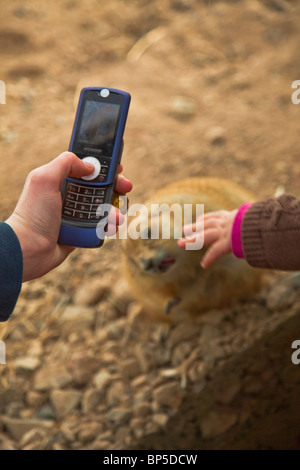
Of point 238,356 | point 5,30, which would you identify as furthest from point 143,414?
point 5,30

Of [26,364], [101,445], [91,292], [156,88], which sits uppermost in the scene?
[156,88]

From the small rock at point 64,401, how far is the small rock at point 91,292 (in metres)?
0.37

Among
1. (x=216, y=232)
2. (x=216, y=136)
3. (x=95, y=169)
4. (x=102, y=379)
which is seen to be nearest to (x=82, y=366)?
(x=102, y=379)

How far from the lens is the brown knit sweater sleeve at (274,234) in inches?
47.4

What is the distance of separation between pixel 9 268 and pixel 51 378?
0.72 meters

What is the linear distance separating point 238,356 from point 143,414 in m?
0.29

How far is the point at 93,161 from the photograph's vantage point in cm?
109

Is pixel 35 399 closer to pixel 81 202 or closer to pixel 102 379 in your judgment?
pixel 102 379

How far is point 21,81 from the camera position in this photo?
9.07 feet

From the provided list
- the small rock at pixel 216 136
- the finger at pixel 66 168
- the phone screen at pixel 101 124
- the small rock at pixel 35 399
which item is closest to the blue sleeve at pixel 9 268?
the finger at pixel 66 168

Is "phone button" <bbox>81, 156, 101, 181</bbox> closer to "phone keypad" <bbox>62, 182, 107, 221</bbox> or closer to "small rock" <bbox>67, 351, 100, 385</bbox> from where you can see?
"phone keypad" <bbox>62, 182, 107, 221</bbox>

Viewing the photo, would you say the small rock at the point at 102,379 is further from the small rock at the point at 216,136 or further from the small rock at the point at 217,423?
the small rock at the point at 216,136

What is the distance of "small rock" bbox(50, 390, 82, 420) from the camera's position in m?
1.47

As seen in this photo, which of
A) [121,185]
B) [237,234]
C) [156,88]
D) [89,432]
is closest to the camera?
[121,185]
